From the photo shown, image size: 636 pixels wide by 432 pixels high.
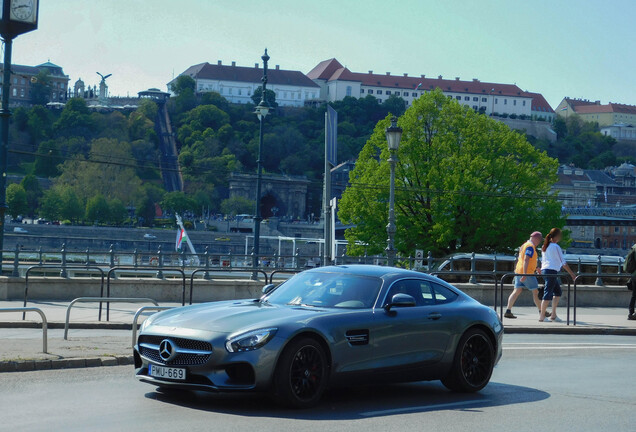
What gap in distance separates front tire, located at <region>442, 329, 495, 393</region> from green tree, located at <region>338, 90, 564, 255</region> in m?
40.3

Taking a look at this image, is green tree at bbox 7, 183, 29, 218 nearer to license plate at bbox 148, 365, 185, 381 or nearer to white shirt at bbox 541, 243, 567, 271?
white shirt at bbox 541, 243, 567, 271

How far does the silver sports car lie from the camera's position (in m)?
8.46

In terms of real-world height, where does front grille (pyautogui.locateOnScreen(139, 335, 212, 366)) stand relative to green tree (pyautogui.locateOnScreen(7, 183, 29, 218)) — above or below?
below

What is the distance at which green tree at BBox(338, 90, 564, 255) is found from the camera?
51812 millimetres

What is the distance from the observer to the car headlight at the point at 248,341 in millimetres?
8422

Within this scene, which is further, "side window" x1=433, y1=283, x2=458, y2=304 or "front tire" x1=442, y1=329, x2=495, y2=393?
"side window" x1=433, y1=283, x2=458, y2=304

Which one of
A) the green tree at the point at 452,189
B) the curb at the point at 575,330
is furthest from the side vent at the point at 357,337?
the green tree at the point at 452,189

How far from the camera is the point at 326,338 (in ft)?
29.0

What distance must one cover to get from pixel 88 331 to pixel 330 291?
7.29 m

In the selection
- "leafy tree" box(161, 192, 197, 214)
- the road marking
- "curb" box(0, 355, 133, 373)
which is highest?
"leafy tree" box(161, 192, 197, 214)

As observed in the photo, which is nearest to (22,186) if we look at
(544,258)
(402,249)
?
(402,249)

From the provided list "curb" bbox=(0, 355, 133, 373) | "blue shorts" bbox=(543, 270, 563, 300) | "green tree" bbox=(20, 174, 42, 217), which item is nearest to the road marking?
"curb" bbox=(0, 355, 133, 373)

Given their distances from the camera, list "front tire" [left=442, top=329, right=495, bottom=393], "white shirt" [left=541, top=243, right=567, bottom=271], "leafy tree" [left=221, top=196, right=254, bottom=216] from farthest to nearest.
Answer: "leafy tree" [left=221, top=196, right=254, bottom=216]
"white shirt" [left=541, top=243, right=567, bottom=271]
"front tire" [left=442, top=329, right=495, bottom=393]

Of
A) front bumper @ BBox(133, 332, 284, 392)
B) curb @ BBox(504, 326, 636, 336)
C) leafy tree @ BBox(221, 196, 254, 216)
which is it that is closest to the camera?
front bumper @ BBox(133, 332, 284, 392)
